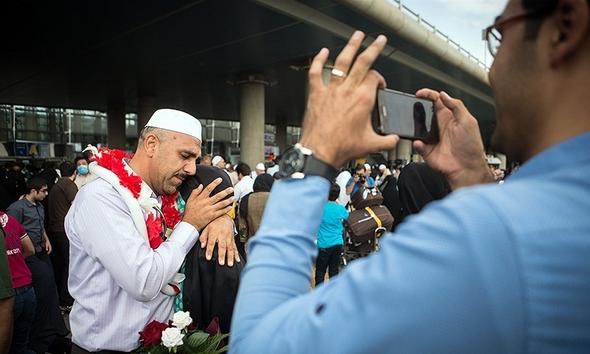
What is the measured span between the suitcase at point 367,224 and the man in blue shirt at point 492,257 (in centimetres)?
568

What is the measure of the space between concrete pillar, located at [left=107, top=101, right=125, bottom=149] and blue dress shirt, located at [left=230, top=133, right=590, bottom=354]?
96.1ft

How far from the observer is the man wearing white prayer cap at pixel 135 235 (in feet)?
6.37

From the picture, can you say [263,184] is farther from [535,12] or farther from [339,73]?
[535,12]

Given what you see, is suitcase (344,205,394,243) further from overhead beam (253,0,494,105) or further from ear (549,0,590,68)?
overhead beam (253,0,494,105)

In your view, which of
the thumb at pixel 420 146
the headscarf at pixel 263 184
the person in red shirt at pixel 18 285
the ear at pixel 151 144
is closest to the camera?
the thumb at pixel 420 146

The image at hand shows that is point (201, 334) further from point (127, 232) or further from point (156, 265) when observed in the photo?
point (127, 232)

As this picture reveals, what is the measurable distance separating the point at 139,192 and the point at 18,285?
2.19 meters

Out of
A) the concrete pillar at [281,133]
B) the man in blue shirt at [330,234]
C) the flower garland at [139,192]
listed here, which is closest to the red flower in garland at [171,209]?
the flower garland at [139,192]

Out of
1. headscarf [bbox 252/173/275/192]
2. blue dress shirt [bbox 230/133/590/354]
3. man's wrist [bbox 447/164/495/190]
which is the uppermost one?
man's wrist [bbox 447/164/495/190]

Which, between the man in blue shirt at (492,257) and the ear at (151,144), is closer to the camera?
the man in blue shirt at (492,257)

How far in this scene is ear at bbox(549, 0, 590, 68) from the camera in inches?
28.1

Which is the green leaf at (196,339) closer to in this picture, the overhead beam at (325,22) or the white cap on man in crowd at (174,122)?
the white cap on man in crowd at (174,122)

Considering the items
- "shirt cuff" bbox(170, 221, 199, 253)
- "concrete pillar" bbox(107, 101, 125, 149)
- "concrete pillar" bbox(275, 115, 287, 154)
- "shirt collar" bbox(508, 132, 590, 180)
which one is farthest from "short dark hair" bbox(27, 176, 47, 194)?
"concrete pillar" bbox(275, 115, 287, 154)

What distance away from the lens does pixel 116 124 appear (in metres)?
28.0
